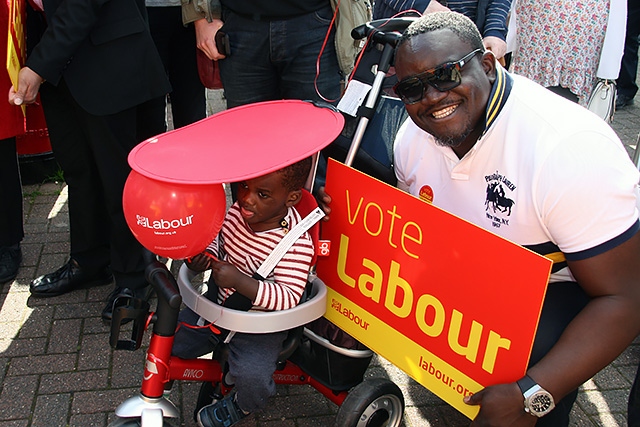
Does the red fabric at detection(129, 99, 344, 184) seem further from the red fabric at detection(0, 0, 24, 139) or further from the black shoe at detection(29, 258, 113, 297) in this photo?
the black shoe at detection(29, 258, 113, 297)

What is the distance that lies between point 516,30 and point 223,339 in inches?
94.5

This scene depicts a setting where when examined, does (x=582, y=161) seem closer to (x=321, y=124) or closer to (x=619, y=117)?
(x=321, y=124)

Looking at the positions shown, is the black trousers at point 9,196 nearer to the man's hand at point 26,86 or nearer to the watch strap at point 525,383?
the man's hand at point 26,86

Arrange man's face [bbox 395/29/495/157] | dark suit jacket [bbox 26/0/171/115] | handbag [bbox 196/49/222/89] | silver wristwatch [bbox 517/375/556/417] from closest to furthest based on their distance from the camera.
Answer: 1. silver wristwatch [bbox 517/375/556/417]
2. man's face [bbox 395/29/495/157]
3. dark suit jacket [bbox 26/0/171/115]
4. handbag [bbox 196/49/222/89]

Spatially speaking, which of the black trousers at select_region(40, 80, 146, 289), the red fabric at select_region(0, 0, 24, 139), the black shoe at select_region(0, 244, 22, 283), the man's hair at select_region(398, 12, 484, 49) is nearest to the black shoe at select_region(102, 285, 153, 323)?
the black trousers at select_region(40, 80, 146, 289)

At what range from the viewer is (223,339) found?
8.02 ft

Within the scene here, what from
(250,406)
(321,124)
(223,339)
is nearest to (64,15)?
(321,124)

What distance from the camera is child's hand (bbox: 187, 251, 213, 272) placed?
2292 mm

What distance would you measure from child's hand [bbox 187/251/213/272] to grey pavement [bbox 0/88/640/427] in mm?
753

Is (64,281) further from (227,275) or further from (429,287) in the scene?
(429,287)

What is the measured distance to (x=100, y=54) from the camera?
9.37 feet

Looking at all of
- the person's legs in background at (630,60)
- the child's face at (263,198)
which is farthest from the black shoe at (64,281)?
the person's legs in background at (630,60)

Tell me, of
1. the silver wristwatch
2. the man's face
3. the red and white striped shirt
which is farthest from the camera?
the red and white striped shirt

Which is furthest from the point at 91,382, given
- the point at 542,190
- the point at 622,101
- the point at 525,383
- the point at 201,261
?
the point at 622,101
